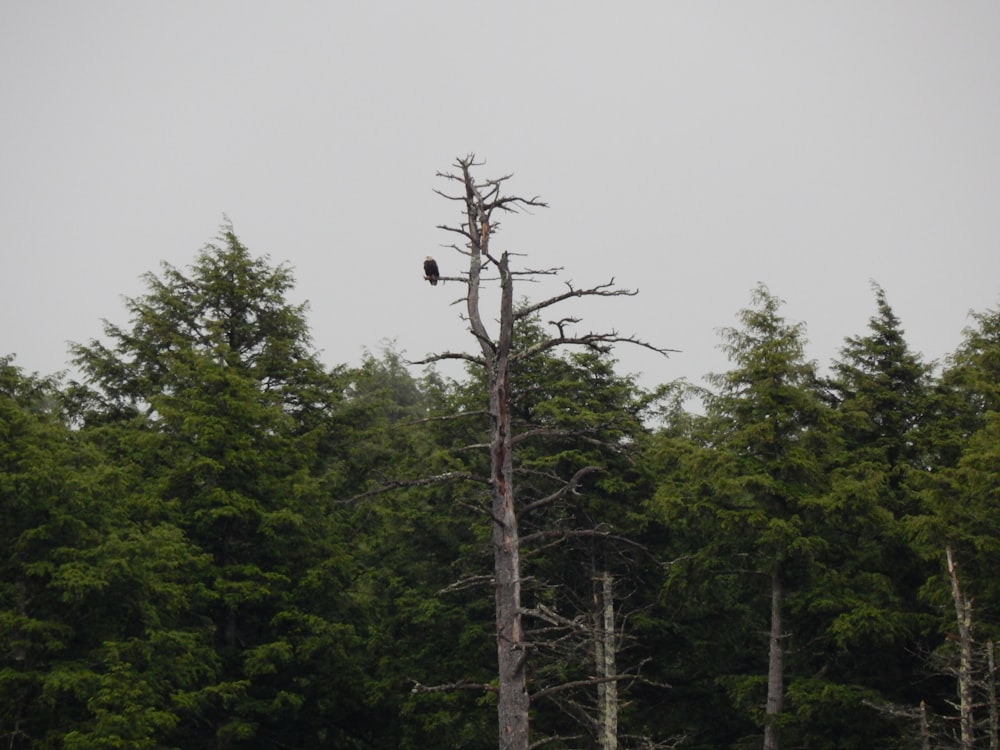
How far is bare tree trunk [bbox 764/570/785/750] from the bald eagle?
39.8 ft

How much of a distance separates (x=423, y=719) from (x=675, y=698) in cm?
688

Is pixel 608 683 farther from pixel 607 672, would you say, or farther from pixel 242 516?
pixel 242 516

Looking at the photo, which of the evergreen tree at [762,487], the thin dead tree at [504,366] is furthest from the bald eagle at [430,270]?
the evergreen tree at [762,487]

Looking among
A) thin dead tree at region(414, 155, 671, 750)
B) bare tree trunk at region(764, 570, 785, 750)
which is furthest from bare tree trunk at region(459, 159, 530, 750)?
bare tree trunk at region(764, 570, 785, 750)

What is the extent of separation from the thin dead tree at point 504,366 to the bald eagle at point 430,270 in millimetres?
675

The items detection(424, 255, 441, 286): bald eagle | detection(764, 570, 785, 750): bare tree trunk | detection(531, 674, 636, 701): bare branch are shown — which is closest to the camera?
detection(531, 674, 636, 701): bare branch

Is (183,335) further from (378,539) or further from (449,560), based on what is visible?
(449,560)

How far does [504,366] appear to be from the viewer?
853 cm

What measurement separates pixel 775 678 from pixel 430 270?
12.9 metres

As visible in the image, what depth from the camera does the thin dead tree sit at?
7.84 m

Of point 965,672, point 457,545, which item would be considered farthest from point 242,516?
point 965,672

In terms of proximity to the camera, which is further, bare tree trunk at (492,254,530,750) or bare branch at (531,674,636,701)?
bare tree trunk at (492,254,530,750)

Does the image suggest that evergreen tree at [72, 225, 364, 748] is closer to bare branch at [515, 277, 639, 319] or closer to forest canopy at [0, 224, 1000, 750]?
forest canopy at [0, 224, 1000, 750]

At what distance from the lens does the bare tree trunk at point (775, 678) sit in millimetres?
17234
